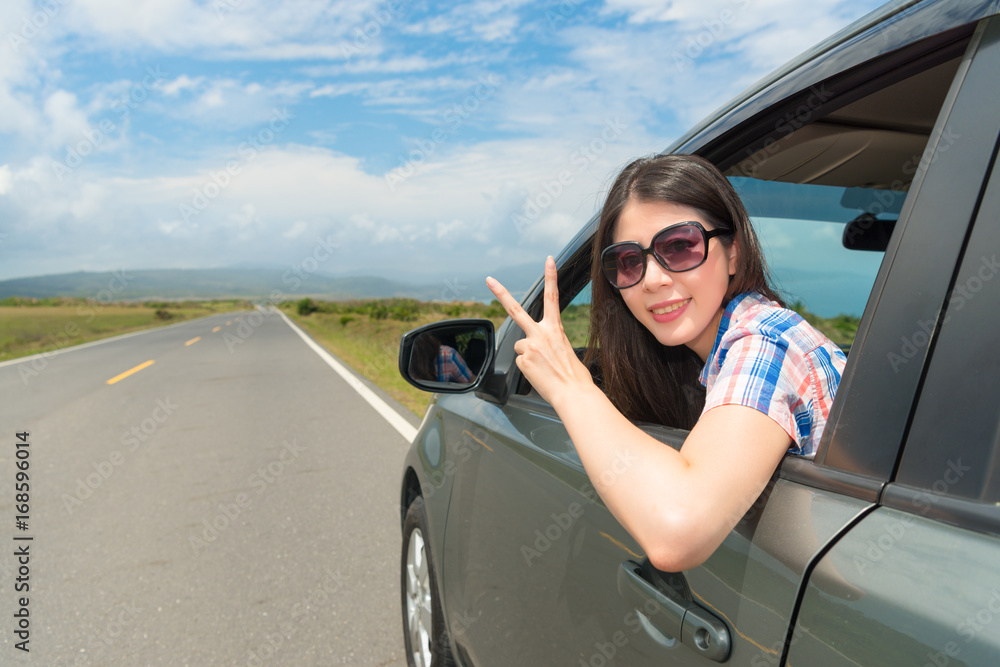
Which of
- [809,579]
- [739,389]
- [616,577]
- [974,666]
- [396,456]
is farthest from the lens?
[396,456]

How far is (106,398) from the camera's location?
953 centimetres

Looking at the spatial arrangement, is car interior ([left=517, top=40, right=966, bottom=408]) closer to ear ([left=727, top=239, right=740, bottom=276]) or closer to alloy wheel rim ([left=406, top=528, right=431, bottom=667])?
ear ([left=727, top=239, right=740, bottom=276])

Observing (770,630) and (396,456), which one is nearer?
(770,630)

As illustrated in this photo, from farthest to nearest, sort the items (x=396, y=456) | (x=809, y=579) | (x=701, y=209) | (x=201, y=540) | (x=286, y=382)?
(x=286, y=382), (x=396, y=456), (x=201, y=540), (x=701, y=209), (x=809, y=579)

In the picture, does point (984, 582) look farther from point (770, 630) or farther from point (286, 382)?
point (286, 382)

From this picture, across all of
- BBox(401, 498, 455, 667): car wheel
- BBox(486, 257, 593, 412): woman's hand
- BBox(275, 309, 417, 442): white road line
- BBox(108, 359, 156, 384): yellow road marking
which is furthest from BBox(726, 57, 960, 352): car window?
BBox(108, 359, 156, 384): yellow road marking

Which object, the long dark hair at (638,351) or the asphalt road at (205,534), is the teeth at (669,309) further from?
the asphalt road at (205,534)

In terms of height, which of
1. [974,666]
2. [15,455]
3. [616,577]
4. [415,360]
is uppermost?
[415,360]

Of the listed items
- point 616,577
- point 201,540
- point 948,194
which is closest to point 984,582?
point 948,194

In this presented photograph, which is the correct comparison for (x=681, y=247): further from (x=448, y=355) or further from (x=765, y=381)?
(x=448, y=355)

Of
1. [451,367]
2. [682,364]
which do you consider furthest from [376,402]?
[682,364]

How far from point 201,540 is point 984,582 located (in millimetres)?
4303

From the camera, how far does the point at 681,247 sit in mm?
1313

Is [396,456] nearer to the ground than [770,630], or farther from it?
nearer to the ground
